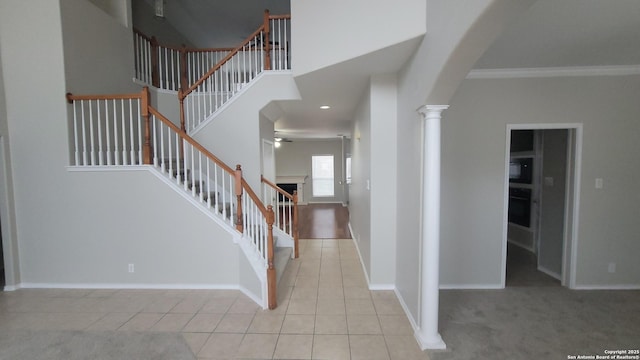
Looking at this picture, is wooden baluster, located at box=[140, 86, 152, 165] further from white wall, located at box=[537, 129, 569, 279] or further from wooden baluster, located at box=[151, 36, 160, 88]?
white wall, located at box=[537, 129, 569, 279]

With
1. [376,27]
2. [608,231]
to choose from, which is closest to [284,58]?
[376,27]

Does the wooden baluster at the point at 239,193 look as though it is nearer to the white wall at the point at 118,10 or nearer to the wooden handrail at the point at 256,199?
the wooden handrail at the point at 256,199

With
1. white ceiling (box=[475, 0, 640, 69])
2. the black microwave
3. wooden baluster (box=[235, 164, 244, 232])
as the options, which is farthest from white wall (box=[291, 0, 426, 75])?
the black microwave

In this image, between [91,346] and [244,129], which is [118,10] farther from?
[91,346]

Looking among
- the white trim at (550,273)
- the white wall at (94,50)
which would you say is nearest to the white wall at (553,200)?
the white trim at (550,273)

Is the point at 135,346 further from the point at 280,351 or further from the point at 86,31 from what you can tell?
the point at 86,31

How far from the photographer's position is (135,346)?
89.8 inches

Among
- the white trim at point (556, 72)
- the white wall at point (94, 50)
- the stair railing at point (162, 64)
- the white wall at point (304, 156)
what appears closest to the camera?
the white trim at point (556, 72)

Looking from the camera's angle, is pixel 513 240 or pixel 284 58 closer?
pixel 284 58

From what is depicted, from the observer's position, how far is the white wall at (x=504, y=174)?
10.1 ft

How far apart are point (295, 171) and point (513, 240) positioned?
7.20 metres

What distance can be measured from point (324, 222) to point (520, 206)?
4197 millimetres

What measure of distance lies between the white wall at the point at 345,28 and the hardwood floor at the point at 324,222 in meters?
3.80

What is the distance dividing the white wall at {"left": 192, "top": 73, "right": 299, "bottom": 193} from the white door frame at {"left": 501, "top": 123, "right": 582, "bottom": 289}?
10.3 ft
